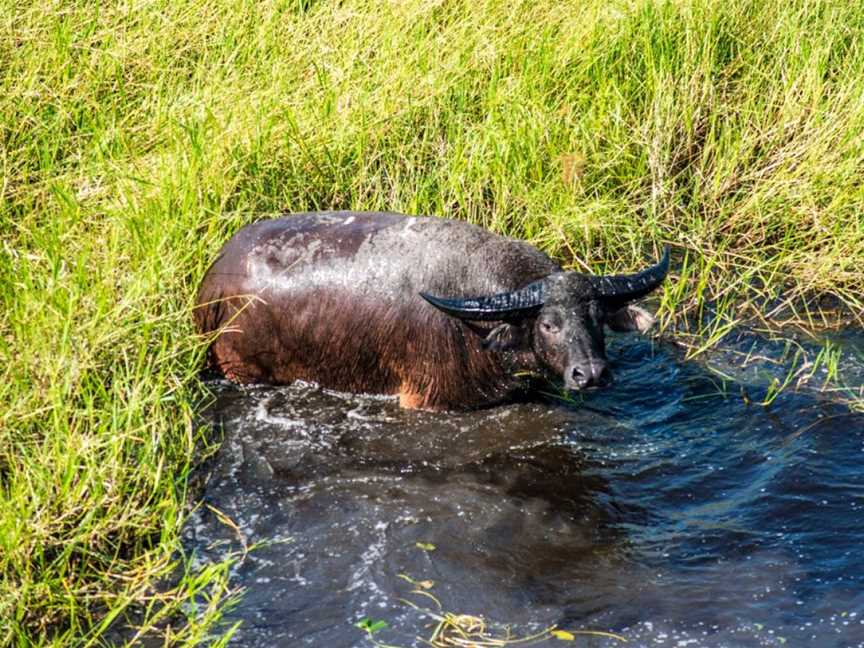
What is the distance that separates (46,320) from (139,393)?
49 cm

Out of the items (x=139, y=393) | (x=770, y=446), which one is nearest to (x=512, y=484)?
(x=770, y=446)

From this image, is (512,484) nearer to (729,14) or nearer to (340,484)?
(340,484)

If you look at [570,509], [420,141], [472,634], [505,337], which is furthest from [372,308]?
[472,634]

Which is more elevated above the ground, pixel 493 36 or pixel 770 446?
pixel 493 36

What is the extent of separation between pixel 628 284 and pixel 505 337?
610 mm

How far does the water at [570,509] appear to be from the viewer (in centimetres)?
418

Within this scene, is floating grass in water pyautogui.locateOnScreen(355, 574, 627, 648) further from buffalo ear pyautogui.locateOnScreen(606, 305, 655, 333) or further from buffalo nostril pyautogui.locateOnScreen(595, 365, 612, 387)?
buffalo ear pyautogui.locateOnScreen(606, 305, 655, 333)

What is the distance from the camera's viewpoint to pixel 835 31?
732cm

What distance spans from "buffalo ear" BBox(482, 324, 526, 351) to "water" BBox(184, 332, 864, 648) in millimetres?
395

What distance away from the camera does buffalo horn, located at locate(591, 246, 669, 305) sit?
5.43 meters

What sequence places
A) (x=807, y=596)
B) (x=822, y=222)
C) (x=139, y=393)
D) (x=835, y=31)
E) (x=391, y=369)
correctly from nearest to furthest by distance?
(x=807, y=596) < (x=139, y=393) < (x=391, y=369) < (x=822, y=222) < (x=835, y=31)

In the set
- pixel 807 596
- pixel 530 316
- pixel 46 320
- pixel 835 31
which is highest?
pixel 835 31

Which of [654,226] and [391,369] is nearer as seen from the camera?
[391,369]

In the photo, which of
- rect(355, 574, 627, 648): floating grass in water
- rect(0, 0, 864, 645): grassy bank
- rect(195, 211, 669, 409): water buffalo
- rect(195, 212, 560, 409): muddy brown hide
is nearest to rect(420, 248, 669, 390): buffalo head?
rect(195, 211, 669, 409): water buffalo
